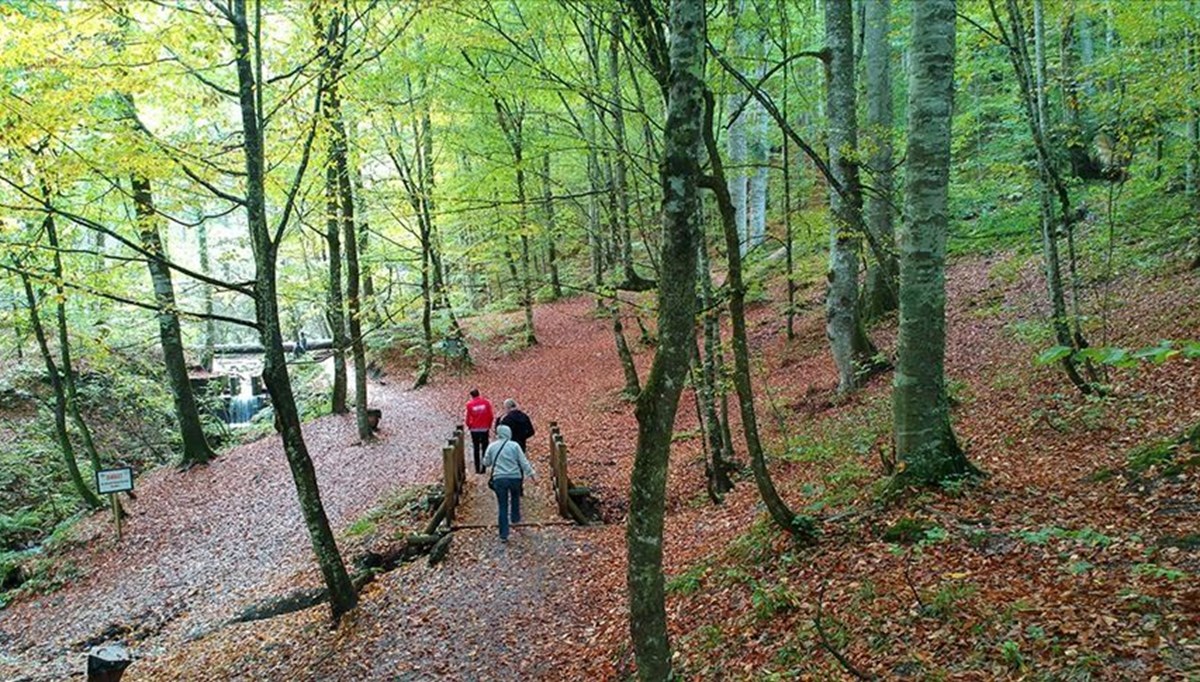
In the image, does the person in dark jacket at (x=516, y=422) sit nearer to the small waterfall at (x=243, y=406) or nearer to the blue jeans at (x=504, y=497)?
the blue jeans at (x=504, y=497)

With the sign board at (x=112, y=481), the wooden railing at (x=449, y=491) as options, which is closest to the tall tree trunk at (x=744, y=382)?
the wooden railing at (x=449, y=491)

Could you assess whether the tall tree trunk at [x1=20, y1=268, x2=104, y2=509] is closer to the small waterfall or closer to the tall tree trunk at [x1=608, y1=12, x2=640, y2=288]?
the small waterfall

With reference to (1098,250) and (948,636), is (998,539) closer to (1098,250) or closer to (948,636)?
(948,636)

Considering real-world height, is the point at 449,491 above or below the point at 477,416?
below

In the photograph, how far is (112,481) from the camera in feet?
37.8

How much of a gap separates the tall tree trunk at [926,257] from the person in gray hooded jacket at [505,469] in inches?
205

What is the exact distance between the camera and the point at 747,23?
9.21 m

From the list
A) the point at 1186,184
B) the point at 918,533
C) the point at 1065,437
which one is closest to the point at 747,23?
the point at 1065,437

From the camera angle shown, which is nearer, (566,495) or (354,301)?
(566,495)

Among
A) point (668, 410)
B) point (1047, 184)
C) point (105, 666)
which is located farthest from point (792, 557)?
point (105, 666)

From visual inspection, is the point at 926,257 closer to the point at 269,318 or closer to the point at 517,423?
the point at 269,318

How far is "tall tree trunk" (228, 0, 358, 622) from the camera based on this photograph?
7.34 m

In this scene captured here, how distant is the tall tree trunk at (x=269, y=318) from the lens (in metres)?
7.34

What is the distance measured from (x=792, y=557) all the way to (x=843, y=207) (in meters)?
6.18
